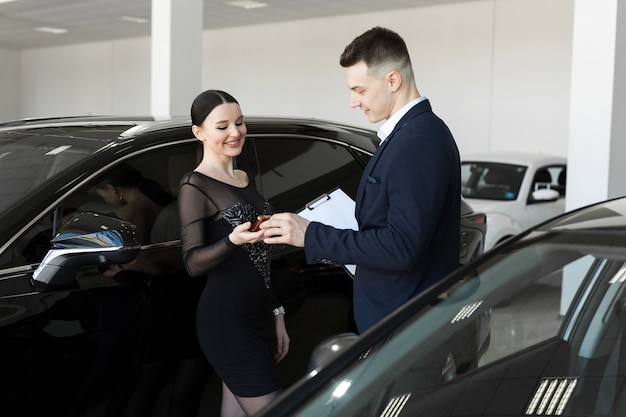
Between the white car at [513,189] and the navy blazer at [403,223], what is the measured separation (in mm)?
5740

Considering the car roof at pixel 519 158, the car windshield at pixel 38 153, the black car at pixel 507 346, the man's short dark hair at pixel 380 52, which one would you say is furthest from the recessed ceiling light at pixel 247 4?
the black car at pixel 507 346

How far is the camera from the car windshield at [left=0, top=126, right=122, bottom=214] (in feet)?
8.79

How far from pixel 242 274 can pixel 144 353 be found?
485mm

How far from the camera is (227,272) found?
2500 mm

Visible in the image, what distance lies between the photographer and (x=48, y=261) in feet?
8.06

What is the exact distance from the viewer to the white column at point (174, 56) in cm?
706

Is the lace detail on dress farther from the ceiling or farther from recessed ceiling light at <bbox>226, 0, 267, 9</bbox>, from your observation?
recessed ceiling light at <bbox>226, 0, 267, 9</bbox>

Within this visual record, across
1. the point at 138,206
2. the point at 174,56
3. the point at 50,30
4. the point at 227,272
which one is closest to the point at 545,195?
the point at 174,56

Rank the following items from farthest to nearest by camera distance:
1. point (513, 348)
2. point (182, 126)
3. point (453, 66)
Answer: point (453, 66) → point (182, 126) → point (513, 348)

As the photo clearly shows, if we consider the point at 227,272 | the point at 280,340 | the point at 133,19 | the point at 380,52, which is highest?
the point at 133,19

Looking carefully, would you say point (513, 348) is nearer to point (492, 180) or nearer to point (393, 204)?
point (393, 204)

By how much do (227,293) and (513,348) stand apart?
1.11 meters

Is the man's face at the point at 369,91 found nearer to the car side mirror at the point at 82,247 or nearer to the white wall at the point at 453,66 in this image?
the car side mirror at the point at 82,247

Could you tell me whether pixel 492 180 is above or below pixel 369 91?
below
